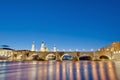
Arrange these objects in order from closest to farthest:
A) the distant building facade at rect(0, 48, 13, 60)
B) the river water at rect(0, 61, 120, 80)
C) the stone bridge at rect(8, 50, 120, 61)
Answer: the river water at rect(0, 61, 120, 80) < the stone bridge at rect(8, 50, 120, 61) < the distant building facade at rect(0, 48, 13, 60)

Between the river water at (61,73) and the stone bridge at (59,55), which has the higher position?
the stone bridge at (59,55)

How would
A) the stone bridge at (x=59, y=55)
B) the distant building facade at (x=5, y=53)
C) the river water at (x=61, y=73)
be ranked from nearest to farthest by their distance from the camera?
the river water at (x=61, y=73)
the stone bridge at (x=59, y=55)
the distant building facade at (x=5, y=53)

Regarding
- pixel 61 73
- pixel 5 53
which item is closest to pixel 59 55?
pixel 5 53

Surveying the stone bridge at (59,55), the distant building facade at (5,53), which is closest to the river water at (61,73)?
the stone bridge at (59,55)

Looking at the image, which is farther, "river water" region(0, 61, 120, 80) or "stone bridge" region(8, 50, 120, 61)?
"stone bridge" region(8, 50, 120, 61)

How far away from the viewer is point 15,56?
6220 inches

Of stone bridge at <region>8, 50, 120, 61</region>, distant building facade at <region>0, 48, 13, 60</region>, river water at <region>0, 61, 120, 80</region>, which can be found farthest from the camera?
distant building facade at <region>0, 48, 13, 60</region>

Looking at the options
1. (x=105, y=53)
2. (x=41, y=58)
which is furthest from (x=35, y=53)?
(x=105, y=53)

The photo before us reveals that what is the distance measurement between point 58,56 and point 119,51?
146ft

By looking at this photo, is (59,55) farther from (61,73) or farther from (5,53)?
(61,73)

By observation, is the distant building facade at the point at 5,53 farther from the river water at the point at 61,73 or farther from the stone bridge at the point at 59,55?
the river water at the point at 61,73

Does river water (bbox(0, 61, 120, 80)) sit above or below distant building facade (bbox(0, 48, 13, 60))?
below

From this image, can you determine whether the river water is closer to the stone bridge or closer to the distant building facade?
the stone bridge

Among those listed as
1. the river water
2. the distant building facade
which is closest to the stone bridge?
the distant building facade
